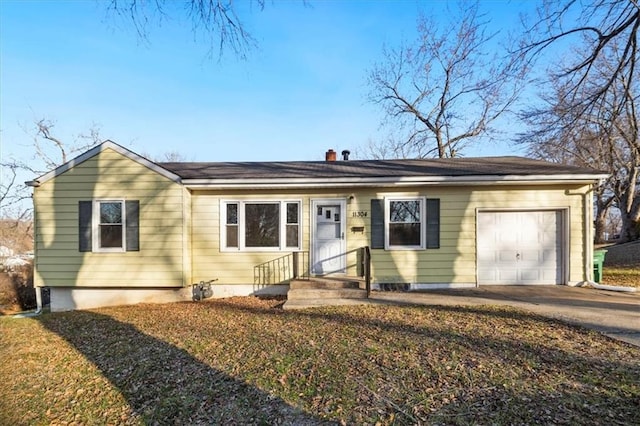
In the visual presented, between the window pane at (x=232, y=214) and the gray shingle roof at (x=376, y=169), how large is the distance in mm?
844

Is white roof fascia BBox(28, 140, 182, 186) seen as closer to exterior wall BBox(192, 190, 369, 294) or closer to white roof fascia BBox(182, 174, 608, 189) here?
white roof fascia BBox(182, 174, 608, 189)

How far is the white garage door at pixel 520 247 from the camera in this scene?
8.64 m

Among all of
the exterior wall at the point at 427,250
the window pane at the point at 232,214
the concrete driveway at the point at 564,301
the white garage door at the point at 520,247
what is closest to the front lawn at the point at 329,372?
the concrete driveway at the point at 564,301

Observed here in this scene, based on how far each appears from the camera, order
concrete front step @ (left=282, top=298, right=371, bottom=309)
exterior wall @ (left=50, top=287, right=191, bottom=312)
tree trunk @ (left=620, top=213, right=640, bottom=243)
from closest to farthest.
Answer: concrete front step @ (left=282, top=298, right=371, bottom=309) < exterior wall @ (left=50, top=287, right=191, bottom=312) < tree trunk @ (left=620, top=213, right=640, bottom=243)

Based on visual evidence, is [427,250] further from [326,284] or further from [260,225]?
[260,225]

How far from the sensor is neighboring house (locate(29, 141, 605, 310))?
8.41 meters

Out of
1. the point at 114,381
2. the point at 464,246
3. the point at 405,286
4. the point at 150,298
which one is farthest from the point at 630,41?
the point at 150,298

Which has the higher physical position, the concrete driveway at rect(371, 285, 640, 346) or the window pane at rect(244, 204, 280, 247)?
the window pane at rect(244, 204, 280, 247)

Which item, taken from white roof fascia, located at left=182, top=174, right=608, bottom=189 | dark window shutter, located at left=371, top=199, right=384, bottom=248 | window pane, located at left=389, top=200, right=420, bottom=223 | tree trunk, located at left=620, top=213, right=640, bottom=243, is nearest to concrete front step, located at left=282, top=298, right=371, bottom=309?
dark window shutter, located at left=371, top=199, right=384, bottom=248

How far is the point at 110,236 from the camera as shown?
8.48 meters

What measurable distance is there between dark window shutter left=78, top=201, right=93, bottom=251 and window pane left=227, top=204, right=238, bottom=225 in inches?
136

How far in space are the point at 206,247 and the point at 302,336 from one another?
4683 mm

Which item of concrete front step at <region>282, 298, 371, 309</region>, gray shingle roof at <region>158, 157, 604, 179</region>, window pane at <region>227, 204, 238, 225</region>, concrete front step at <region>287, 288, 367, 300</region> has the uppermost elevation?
gray shingle roof at <region>158, 157, 604, 179</region>

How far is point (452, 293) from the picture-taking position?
8.07 meters
